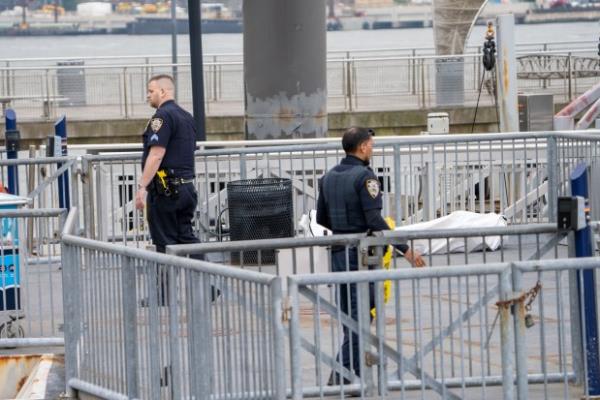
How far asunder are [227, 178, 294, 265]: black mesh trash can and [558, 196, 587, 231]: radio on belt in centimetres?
591

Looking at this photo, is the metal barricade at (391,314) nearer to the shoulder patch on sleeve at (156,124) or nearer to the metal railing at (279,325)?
the metal railing at (279,325)

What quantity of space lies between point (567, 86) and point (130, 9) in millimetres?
85931

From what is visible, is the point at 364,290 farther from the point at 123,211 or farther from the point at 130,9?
the point at 130,9

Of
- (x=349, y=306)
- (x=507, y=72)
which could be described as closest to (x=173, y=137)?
(x=349, y=306)

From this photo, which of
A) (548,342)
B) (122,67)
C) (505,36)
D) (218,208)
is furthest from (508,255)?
(122,67)

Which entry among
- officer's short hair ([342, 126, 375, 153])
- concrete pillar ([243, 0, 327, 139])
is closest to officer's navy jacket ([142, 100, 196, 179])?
officer's short hair ([342, 126, 375, 153])

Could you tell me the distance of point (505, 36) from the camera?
74.1 feet

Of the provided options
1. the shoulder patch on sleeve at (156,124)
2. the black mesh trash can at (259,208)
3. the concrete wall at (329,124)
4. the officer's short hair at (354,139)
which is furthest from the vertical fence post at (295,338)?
the concrete wall at (329,124)

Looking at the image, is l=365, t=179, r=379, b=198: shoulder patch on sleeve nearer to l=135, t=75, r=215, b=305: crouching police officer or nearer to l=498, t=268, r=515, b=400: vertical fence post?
l=498, t=268, r=515, b=400: vertical fence post

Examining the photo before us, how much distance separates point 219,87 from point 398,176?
1478 centimetres

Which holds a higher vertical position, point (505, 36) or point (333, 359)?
point (505, 36)

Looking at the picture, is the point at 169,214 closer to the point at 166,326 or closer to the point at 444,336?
the point at 166,326

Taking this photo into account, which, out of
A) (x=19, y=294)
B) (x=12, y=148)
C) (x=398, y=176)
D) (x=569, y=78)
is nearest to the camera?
(x=19, y=294)

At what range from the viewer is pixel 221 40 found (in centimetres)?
9512
